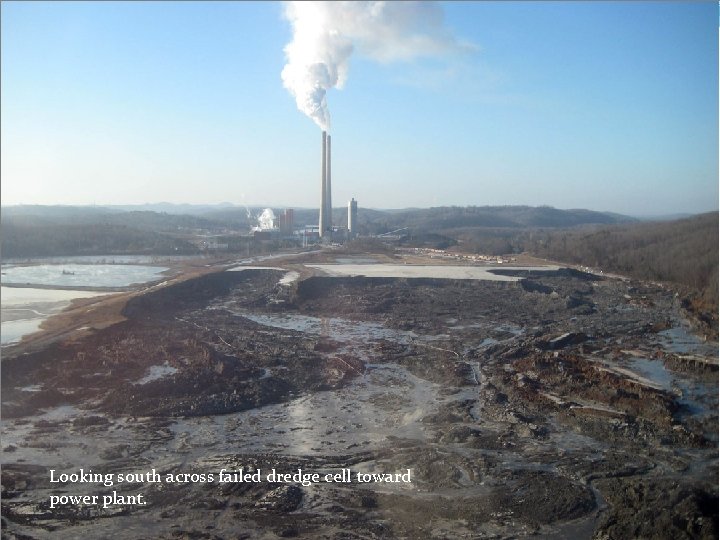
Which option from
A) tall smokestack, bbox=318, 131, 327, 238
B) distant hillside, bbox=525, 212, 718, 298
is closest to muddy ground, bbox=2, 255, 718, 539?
distant hillside, bbox=525, 212, 718, 298

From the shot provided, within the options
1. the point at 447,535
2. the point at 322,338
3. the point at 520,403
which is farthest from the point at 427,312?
the point at 447,535

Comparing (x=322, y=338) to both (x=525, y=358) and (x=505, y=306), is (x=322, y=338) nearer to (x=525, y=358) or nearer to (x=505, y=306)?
(x=525, y=358)

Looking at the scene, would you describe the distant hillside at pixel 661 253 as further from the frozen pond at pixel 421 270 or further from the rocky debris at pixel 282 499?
the rocky debris at pixel 282 499

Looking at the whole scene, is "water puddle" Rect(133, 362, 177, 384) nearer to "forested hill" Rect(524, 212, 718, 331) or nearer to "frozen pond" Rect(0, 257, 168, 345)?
"frozen pond" Rect(0, 257, 168, 345)

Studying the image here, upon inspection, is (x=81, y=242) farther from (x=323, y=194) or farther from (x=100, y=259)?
(x=323, y=194)

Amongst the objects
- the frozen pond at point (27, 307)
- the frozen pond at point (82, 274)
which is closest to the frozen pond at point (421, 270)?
the frozen pond at point (82, 274)
